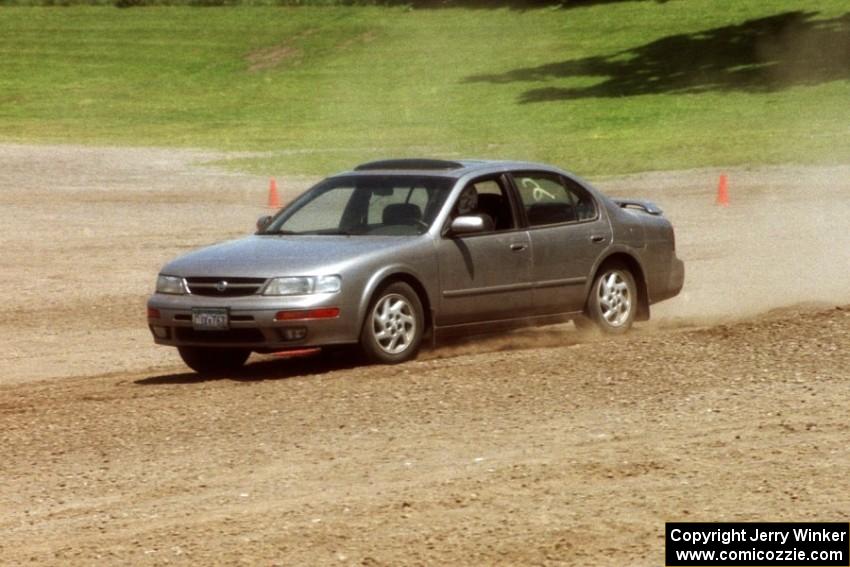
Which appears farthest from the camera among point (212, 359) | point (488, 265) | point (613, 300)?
point (613, 300)

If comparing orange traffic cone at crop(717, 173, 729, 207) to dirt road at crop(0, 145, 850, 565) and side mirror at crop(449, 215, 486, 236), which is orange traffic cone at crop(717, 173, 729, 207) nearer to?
dirt road at crop(0, 145, 850, 565)

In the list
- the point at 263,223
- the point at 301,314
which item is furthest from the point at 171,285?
the point at 263,223

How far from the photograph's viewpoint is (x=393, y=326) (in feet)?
41.2

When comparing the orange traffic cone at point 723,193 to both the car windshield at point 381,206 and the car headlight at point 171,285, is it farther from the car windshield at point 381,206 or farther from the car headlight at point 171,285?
the car headlight at point 171,285

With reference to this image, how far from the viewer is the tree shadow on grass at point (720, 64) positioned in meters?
53.0

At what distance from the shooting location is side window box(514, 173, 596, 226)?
45.4ft

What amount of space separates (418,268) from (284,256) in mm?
1001

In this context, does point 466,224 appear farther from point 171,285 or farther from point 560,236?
point 171,285

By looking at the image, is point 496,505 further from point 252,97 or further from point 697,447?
point 252,97

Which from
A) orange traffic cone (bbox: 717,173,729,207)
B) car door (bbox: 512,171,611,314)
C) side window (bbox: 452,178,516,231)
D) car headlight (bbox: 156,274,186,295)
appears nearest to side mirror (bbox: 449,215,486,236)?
side window (bbox: 452,178,516,231)

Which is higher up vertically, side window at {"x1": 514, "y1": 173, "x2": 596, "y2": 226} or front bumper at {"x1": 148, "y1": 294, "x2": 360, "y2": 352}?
side window at {"x1": 514, "y1": 173, "x2": 596, "y2": 226}

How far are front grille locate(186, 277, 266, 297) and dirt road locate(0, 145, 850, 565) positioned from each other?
66 cm

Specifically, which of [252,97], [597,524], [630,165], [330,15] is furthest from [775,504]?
[330,15]

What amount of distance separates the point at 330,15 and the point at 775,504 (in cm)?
6709
